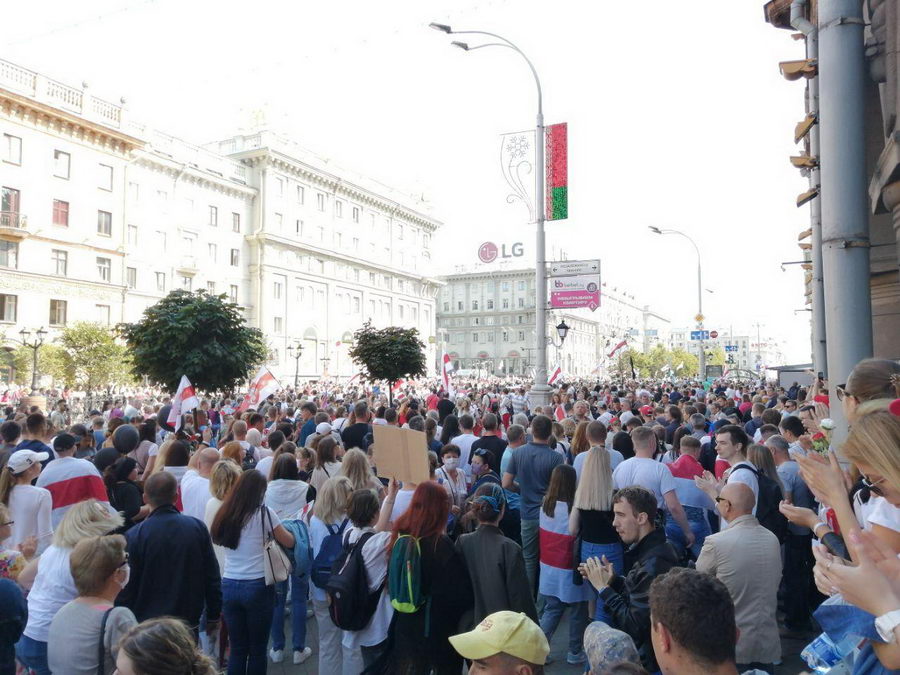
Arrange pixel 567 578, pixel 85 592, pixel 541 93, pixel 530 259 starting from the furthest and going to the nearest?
pixel 530 259 → pixel 541 93 → pixel 567 578 → pixel 85 592

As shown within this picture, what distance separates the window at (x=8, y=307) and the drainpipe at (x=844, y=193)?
1745 inches

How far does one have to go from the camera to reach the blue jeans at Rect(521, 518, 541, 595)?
7.11 m

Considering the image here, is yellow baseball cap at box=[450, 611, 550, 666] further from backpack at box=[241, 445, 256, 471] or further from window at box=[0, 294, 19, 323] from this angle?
window at box=[0, 294, 19, 323]

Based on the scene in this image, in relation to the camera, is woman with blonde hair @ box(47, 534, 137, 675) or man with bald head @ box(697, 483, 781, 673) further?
man with bald head @ box(697, 483, 781, 673)

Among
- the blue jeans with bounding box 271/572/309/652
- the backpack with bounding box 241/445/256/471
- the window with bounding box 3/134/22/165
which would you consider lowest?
the blue jeans with bounding box 271/572/309/652

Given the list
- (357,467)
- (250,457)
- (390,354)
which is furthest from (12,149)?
(357,467)

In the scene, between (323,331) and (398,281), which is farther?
(398,281)

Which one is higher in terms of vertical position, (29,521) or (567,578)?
(29,521)

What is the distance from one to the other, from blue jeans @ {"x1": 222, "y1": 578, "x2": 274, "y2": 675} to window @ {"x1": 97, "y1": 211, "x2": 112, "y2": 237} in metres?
46.9

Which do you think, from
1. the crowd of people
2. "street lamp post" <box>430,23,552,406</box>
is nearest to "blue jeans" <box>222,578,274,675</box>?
the crowd of people

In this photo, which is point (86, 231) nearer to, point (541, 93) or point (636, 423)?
point (541, 93)

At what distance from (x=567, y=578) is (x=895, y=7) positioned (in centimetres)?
625

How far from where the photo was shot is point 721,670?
233 centimetres

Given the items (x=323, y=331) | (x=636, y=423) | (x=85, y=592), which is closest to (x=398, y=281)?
(x=323, y=331)
